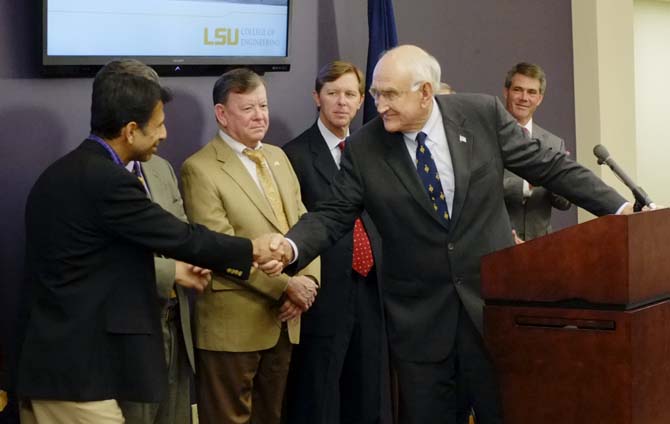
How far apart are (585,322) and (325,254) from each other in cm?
176

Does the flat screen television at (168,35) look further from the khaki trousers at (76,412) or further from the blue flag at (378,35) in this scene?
the khaki trousers at (76,412)

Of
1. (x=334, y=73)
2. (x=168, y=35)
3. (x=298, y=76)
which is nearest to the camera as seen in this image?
(x=168, y=35)

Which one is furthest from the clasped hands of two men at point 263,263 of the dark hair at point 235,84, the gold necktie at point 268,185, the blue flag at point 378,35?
the blue flag at point 378,35

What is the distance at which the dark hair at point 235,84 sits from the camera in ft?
14.2

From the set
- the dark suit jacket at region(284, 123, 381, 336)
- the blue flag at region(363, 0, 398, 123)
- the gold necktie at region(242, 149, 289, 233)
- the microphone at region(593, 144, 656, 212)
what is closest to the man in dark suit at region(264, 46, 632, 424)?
the microphone at region(593, 144, 656, 212)

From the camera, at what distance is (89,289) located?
299cm

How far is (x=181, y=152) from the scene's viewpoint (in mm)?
4742

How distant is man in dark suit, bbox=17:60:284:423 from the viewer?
299cm

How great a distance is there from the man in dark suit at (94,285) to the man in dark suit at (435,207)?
66 centimetres

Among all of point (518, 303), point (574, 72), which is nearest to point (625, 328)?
point (518, 303)

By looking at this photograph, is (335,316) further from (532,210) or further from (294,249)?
(532,210)

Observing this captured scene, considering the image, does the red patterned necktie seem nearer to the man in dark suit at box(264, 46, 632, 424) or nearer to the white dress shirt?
the white dress shirt

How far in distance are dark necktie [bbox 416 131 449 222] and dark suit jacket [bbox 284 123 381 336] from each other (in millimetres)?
1123

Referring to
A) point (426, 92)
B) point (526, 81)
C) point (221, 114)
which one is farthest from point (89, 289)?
point (526, 81)
